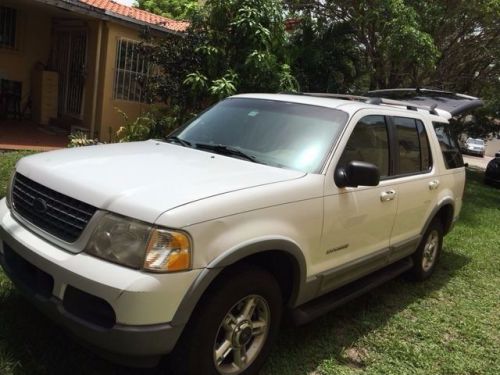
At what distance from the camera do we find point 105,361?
326 centimetres

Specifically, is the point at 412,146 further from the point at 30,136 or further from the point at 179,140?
the point at 30,136

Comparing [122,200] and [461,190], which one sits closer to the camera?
[122,200]

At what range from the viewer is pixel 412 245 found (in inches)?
198

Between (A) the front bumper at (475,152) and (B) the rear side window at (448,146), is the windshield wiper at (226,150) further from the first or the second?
(A) the front bumper at (475,152)

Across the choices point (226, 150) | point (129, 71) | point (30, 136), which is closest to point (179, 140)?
point (226, 150)

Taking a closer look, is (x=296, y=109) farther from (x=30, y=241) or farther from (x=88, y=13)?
(x=88, y=13)

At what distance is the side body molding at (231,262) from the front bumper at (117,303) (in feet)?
0.11

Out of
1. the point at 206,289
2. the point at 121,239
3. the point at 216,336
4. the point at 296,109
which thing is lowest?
the point at 216,336

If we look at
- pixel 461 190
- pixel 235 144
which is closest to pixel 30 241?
pixel 235 144

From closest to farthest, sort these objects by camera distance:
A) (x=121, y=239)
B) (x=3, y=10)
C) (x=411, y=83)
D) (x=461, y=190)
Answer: (x=121, y=239) → (x=461, y=190) → (x=3, y=10) → (x=411, y=83)

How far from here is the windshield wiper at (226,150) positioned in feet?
12.3

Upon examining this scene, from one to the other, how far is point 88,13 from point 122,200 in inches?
344

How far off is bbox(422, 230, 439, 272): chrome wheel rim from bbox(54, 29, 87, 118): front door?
8.95 m

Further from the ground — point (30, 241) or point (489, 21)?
point (489, 21)
